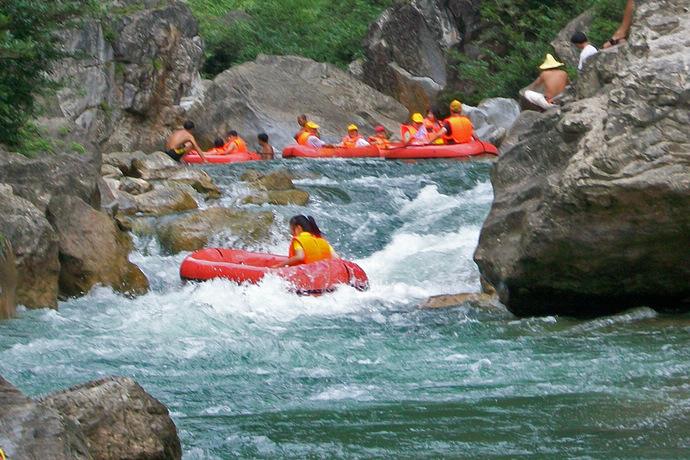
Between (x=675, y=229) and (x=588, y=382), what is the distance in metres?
1.67

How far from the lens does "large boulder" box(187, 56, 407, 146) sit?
24359 mm

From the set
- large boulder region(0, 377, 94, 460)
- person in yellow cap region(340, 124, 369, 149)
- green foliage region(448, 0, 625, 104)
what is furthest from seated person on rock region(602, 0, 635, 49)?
green foliage region(448, 0, 625, 104)

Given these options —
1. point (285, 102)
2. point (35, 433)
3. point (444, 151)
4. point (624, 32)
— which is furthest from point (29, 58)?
point (285, 102)

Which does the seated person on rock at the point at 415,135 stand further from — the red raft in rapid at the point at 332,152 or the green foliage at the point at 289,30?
the green foliage at the point at 289,30

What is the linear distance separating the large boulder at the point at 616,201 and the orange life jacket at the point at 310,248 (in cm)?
232

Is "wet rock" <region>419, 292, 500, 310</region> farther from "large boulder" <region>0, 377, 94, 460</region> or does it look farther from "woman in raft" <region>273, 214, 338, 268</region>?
"large boulder" <region>0, 377, 94, 460</region>

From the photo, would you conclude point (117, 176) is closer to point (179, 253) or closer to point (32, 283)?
point (179, 253)

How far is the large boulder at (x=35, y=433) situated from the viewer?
12.8ft

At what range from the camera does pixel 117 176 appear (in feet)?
55.0

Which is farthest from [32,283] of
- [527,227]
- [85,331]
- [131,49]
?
[131,49]

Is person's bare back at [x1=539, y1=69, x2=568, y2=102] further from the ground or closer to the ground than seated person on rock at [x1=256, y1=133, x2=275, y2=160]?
further from the ground

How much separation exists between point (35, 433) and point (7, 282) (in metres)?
5.68

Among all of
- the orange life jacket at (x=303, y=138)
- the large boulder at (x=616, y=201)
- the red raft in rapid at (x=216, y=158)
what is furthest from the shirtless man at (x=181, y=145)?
the large boulder at (x=616, y=201)

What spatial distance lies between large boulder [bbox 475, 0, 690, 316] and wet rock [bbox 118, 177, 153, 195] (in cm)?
782
